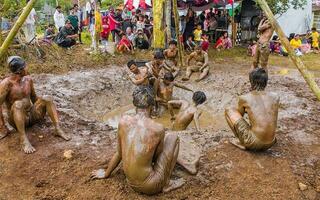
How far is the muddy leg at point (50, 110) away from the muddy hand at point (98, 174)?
1.24 meters

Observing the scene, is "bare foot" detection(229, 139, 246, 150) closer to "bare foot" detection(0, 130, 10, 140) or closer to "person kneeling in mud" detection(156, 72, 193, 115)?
"person kneeling in mud" detection(156, 72, 193, 115)

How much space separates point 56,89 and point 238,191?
6.00m

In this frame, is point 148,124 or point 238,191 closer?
point 148,124

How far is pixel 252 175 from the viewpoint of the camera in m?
4.99

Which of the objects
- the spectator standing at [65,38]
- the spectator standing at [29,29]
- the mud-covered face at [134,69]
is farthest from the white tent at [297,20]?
the mud-covered face at [134,69]

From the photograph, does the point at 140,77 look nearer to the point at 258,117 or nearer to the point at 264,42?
the point at 264,42

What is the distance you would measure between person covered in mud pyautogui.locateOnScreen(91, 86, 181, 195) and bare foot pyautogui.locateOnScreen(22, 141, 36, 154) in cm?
168

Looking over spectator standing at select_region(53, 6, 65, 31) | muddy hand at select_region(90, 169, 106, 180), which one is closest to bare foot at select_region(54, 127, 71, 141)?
muddy hand at select_region(90, 169, 106, 180)

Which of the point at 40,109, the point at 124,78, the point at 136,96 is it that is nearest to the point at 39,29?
the point at 124,78

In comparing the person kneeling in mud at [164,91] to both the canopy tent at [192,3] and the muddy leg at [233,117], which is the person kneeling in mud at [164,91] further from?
the canopy tent at [192,3]

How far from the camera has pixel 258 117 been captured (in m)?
5.23

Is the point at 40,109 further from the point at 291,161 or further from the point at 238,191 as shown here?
the point at 291,161

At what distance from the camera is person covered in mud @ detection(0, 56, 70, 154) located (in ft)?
18.2

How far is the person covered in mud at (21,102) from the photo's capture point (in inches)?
218
